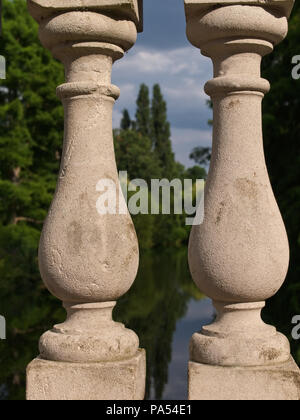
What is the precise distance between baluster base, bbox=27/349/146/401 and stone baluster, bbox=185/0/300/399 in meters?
0.44

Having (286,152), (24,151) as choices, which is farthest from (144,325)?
(286,152)

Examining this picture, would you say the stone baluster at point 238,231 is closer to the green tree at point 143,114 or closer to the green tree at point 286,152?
the green tree at point 286,152

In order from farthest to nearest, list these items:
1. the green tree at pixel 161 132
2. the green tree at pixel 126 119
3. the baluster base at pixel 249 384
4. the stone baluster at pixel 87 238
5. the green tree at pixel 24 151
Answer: the green tree at pixel 126 119 < the green tree at pixel 161 132 < the green tree at pixel 24 151 < the stone baluster at pixel 87 238 < the baluster base at pixel 249 384

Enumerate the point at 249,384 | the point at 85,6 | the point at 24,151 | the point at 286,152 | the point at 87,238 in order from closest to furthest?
the point at 249,384 → the point at 87,238 → the point at 85,6 → the point at 286,152 → the point at 24,151

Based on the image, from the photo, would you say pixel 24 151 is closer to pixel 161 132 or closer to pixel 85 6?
pixel 85 6

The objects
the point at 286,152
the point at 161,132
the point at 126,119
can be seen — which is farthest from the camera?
the point at 126,119

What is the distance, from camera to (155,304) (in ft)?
113

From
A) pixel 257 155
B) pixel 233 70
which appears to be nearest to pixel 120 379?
pixel 257 155

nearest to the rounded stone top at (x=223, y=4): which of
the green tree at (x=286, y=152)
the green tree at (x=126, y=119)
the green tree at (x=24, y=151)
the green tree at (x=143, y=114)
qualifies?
the green tree at (x=286, y=152)

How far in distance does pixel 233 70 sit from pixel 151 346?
22.3 m

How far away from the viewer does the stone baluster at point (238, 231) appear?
3.63 m

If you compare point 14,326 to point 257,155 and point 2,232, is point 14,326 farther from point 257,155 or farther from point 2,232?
point 257,155

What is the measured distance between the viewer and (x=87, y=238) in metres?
3.72

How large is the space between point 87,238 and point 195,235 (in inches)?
30.5
